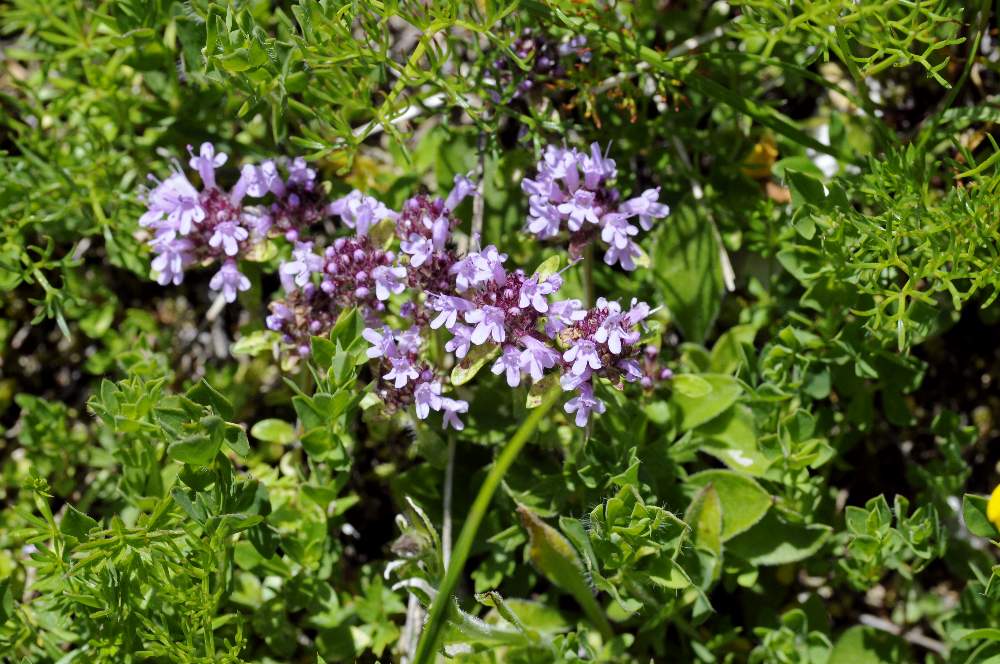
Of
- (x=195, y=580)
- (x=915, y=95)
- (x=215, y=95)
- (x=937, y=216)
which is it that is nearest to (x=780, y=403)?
(x=937, y=216)

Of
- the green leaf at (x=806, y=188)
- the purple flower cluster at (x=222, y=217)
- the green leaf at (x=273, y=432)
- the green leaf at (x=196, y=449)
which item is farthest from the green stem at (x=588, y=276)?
the green leaf at (x=196, y=449)

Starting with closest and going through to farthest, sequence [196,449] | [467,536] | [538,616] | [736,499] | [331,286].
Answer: [467,536]
[196,449]
[331,286]
[736,499]
[538,616]

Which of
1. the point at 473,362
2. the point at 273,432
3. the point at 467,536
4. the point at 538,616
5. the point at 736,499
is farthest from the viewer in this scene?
the point at 273,432

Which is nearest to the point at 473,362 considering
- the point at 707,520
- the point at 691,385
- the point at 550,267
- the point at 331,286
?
the point at 550,267

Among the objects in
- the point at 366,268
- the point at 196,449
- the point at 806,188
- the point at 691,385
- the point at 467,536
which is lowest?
the point at 196,449

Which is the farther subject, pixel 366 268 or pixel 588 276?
pixel 588 276

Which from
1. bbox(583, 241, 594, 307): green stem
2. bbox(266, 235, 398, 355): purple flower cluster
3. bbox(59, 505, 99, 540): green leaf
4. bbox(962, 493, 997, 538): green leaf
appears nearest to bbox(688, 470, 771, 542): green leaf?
bbox(962, 493, 997, 538): green leaf

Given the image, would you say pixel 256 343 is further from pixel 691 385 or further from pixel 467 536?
pixel 691 385
